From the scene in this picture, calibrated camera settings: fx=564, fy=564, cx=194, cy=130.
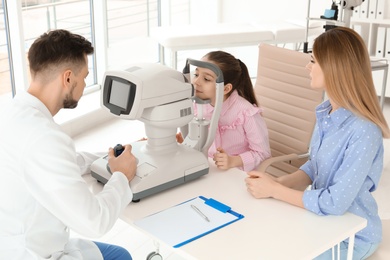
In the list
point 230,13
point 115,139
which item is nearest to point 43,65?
point 115,139

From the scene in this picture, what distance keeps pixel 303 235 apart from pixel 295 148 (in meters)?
1.12

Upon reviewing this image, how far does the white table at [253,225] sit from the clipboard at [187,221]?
1.0 inches

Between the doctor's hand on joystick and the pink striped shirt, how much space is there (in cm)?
61

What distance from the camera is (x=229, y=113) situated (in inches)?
99.0

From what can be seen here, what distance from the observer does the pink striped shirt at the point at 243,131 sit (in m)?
2.47

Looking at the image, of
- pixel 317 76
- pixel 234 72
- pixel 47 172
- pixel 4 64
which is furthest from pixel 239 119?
pixel 4 64

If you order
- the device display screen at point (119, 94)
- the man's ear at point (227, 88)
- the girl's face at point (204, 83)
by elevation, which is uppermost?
the device display screen at point (119, 94)

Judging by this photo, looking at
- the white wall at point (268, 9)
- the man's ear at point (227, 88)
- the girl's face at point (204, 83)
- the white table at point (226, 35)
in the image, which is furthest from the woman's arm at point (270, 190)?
the white wall at point (268, 9)

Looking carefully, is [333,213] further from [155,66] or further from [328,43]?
[155,66]

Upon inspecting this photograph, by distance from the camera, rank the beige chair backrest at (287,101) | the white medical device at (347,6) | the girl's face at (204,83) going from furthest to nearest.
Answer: the white medical device at (347,6)
the beige chair backrest at (287,101)
the girl's face at (204,83)

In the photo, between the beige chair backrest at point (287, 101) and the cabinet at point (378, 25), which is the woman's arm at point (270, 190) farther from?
the cabinet at point (378, 25)

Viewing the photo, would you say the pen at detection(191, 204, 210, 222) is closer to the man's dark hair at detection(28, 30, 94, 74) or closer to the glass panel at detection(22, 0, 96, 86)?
the man's dark hair at detection(28, 30, 94, 74)

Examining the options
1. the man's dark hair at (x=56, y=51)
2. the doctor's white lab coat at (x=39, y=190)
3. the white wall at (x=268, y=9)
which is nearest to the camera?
the doctor's white lab coat at (x=39, y=190)

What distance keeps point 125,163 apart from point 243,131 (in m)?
0.73
